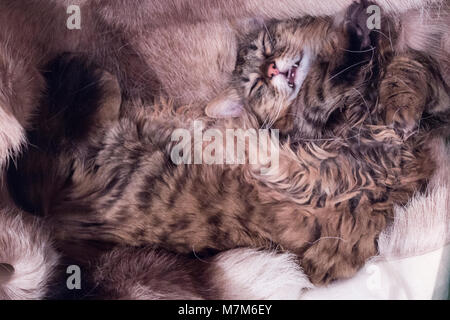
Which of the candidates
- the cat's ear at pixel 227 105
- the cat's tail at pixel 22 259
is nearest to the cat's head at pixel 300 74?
the cat's ear at pixel 227 105

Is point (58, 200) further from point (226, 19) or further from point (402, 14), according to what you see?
point (402, 14)

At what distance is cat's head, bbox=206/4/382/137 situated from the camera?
0.83 metres

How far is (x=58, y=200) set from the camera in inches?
33.0

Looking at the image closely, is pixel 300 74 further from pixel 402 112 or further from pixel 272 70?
pixel 402 112

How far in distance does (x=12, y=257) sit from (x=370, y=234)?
743mm

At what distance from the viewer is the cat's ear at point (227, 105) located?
0.84 meters

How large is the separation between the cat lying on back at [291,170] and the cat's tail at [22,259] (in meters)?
0.04

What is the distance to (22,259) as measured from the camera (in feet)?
2.65

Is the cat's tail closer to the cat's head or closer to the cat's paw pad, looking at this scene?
the cat's head

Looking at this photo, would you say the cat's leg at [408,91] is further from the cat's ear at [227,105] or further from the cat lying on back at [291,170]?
the cat's ear at [227,105]

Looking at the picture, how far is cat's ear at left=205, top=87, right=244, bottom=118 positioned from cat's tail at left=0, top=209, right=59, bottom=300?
0.44m

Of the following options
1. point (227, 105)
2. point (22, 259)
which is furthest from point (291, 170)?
point (22, 259)

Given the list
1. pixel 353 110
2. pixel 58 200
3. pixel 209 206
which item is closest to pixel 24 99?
pixel 58 200

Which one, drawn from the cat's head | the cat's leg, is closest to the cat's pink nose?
the cat's head
